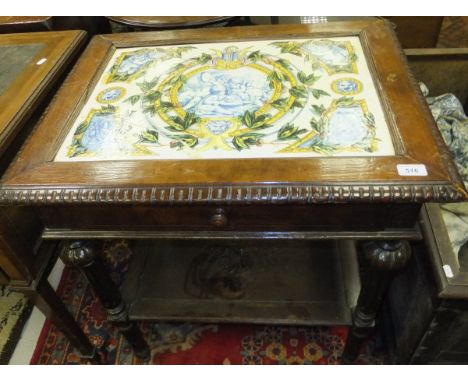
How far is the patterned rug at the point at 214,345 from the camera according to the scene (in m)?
1.12

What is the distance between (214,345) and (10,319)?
644mm

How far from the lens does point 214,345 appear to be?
3.80 feet

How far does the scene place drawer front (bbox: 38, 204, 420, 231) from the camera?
2.16 feet

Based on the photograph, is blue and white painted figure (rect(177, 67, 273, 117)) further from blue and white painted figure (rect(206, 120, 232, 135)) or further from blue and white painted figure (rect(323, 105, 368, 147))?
blue and white painted figure (rect(323, 105, 368, 147))

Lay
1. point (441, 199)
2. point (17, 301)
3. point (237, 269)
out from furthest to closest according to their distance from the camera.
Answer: point (17, 301)
point (237, 269)
point (441, 199)

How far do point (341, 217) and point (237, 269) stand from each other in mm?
535

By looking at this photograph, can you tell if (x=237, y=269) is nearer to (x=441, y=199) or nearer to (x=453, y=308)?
(x=453, y=308)

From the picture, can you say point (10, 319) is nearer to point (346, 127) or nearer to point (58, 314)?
point (58, 314)


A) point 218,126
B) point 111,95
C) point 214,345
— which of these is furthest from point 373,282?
point 111,95

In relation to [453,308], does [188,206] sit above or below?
above

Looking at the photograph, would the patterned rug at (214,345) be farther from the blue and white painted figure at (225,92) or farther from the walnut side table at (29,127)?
the blue and white painted figure at (225,92)

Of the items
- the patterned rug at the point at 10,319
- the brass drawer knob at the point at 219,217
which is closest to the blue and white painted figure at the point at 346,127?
the brass drawer knob at the point at 219,217

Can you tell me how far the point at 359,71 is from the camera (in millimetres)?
830

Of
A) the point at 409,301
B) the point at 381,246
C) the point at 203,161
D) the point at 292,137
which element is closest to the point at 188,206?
the point at 203,161
